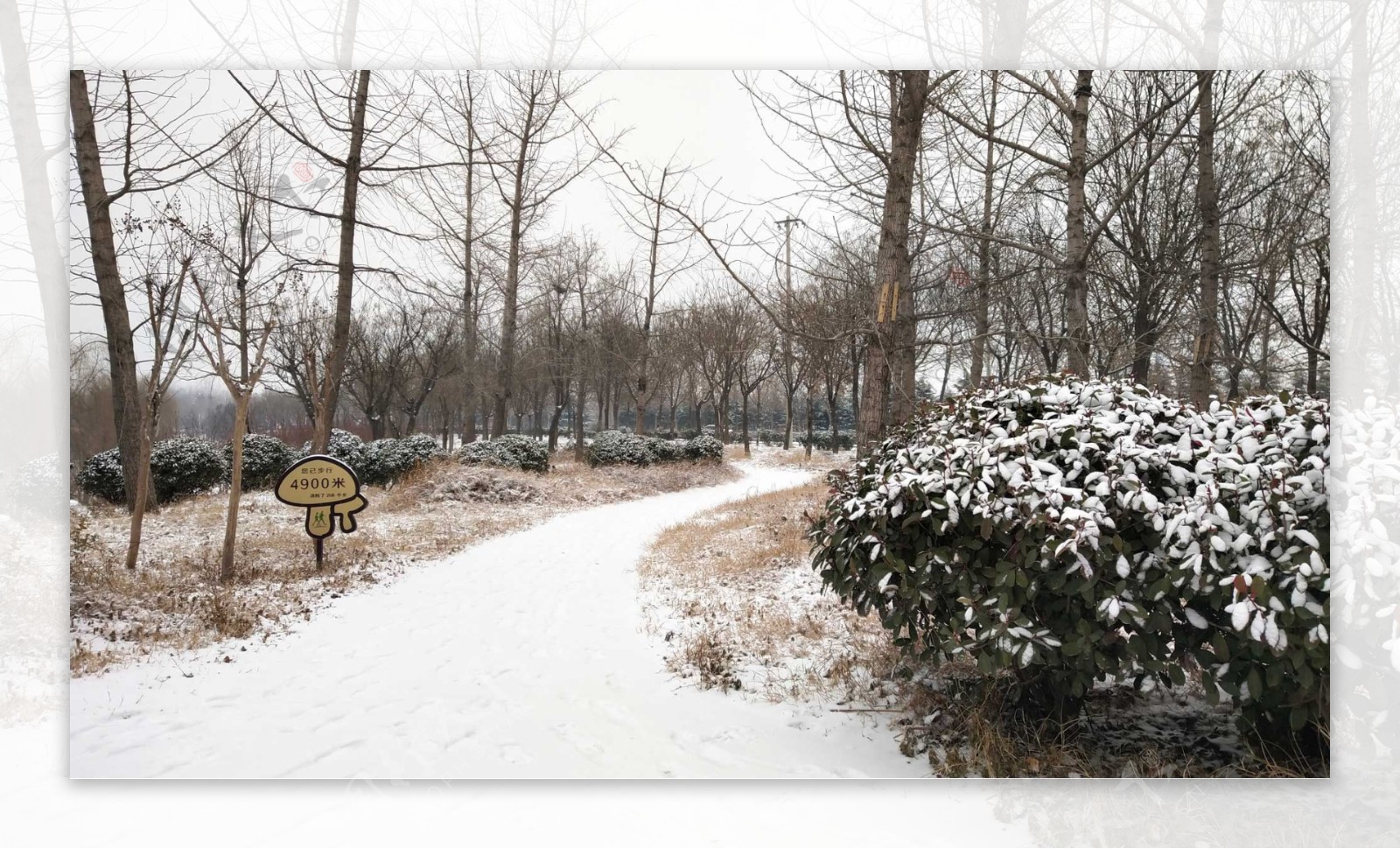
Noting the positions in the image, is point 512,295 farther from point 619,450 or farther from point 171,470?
point 619,450

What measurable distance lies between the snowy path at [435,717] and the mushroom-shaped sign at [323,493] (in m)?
0.36

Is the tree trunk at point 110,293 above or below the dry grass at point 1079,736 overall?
above

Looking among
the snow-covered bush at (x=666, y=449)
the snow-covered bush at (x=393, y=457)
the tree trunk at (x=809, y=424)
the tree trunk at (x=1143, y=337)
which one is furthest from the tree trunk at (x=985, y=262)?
the snow-covered bush at (x=393, y=457)

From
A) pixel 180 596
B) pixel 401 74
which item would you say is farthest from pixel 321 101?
pixel 180 596

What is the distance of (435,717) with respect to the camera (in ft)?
9.43

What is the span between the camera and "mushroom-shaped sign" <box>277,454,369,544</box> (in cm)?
323

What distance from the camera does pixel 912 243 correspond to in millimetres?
3596

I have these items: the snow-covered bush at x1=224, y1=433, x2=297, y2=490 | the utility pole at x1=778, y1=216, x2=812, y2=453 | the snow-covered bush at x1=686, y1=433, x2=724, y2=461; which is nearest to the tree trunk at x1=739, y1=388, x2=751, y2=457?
the utility pole at x1=778, y1=216, x2=812, y2=453

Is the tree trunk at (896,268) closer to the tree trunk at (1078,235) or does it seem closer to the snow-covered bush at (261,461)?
the tree trunk at (1078,235)

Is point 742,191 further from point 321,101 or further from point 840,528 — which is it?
point 321,101

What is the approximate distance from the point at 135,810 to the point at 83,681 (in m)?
0.58

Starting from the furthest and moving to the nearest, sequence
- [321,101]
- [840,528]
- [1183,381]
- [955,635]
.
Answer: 1. [321,101]
2. [1183,381]
3. [840,528]
4. [955,635]

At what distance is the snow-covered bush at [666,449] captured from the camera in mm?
5473

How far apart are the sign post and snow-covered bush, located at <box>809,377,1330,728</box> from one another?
2307mm
